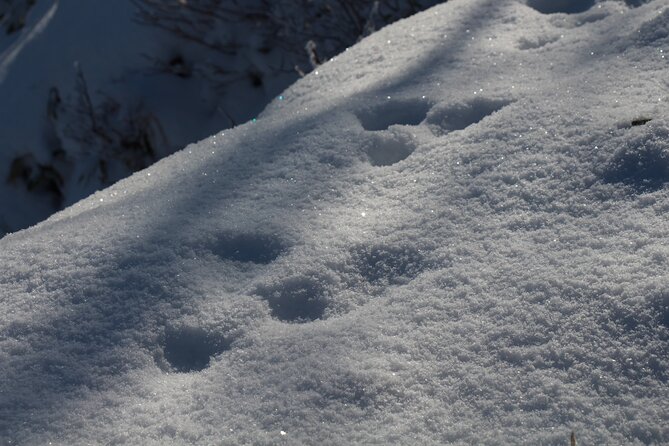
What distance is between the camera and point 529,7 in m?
2.32

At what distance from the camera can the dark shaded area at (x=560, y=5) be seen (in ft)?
7.39

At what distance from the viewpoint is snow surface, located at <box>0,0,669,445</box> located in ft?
3.98

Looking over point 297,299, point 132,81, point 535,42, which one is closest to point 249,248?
point 297,299

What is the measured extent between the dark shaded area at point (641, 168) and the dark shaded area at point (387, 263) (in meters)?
0.40

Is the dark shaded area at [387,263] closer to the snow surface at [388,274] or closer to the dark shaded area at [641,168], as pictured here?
the snow surface at [388,274]

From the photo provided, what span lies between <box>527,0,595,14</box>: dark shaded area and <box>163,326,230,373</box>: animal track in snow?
1.41 m

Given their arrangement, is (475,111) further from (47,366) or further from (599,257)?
(47,366)

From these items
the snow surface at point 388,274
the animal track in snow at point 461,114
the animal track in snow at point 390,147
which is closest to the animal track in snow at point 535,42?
the snow surface at point 388,274

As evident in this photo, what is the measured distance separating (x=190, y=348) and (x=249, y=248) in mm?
269

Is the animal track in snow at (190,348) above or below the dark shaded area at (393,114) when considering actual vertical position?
above

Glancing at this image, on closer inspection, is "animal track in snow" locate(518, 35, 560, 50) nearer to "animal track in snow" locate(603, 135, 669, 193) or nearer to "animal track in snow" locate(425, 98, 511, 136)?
"animal track in snow" locate(425, 98, 511, 136)

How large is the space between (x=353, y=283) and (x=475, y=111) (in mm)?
606

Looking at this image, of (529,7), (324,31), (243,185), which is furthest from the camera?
(324,31)

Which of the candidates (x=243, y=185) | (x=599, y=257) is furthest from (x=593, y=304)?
Result: (x=243, y=185)
